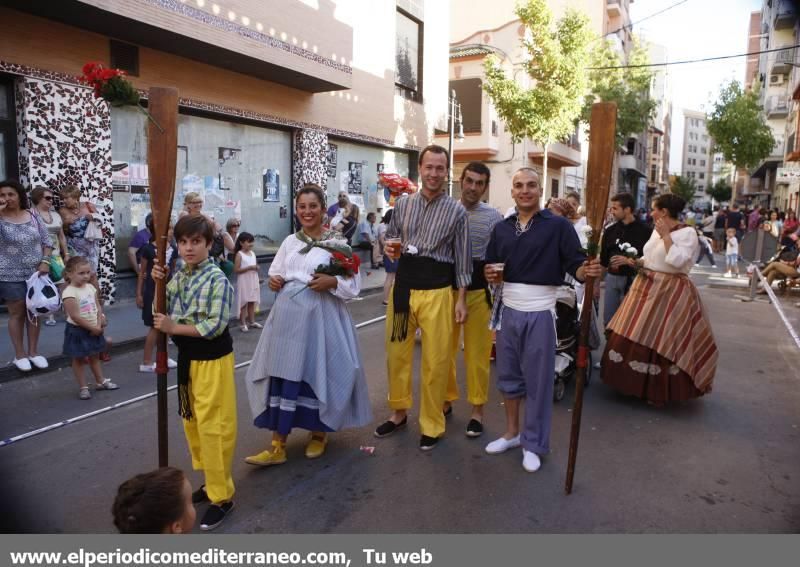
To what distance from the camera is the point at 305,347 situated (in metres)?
3.93

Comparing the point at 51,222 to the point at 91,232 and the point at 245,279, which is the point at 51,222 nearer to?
the point at 91,232

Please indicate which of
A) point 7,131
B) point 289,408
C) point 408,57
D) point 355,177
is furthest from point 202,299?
point 408,57

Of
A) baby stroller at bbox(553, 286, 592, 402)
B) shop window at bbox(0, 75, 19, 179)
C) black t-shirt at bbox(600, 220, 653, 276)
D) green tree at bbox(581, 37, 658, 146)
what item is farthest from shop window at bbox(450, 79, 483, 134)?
baby stroller at bbox(553, 286, 592, 402)

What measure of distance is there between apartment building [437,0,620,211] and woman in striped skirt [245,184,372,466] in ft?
70.9

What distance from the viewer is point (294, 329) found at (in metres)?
3.92

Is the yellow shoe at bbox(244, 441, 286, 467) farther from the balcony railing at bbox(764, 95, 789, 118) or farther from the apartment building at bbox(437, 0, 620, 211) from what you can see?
the balcony railing at bbox(764, 95, 789, 118)

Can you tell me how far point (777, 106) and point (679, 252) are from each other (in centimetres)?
4514

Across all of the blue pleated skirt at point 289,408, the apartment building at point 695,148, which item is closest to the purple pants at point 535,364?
the blue pleated skirt at point 289,408

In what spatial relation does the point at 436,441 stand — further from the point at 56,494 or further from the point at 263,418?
the point at 56,494

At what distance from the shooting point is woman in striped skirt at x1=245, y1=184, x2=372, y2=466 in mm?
3934

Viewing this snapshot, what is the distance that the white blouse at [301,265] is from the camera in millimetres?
A: 4008

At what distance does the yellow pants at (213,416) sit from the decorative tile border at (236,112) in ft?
17.9

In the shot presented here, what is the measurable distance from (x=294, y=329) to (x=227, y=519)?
1.15m

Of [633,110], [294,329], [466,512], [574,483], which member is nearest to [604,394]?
[574,483]
